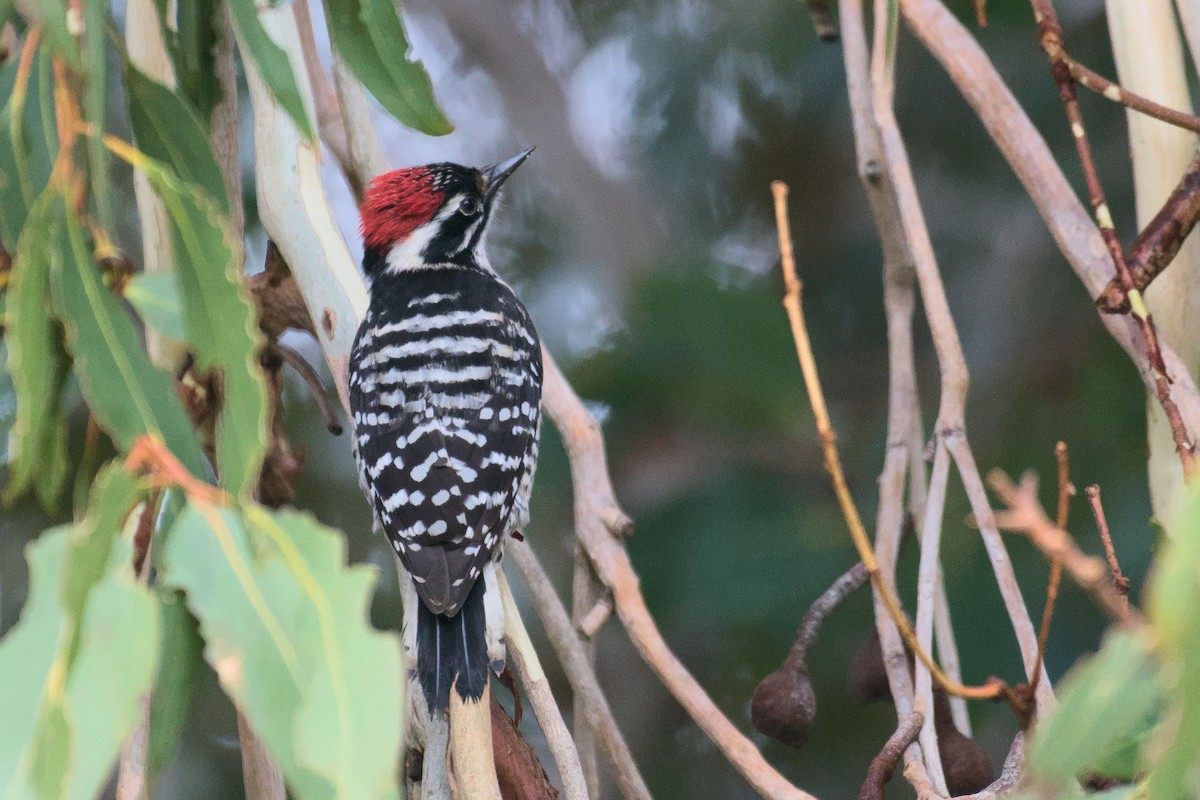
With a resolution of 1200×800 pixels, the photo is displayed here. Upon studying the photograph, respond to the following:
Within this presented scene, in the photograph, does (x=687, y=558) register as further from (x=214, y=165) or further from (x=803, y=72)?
(x=214, y=165)

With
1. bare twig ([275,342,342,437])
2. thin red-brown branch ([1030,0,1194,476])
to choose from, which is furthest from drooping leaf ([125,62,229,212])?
thin red-brown branch ([1030,0,1194,476])

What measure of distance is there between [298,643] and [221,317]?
0.36m

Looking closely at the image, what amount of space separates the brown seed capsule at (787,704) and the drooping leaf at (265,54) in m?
0.95

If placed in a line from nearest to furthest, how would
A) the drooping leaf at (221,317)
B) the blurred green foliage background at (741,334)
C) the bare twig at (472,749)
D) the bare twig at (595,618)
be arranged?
the drooping leaf at (221,317) < the bare twig at (472,749) < the bare twig at (595,618) < the blurred green foliage background at (741,334)

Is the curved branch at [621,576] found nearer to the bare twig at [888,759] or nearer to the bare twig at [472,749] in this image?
the bare twig at [888,759]

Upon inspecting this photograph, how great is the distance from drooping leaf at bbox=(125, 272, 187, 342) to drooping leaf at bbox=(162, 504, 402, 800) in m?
0.25

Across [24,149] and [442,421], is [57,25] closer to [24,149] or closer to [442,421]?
[24,149]

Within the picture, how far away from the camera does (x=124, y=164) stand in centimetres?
348

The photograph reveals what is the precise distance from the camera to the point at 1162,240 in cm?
170

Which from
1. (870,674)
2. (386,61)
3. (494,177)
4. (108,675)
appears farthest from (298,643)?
(494,177)

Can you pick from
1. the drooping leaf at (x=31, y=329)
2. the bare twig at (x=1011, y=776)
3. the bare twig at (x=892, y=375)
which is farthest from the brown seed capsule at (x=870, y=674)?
the drooping leaf at (x=31, y=329)

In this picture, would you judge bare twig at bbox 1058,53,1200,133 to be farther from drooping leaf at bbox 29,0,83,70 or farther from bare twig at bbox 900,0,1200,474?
drooping leaf at bbox 29,0,83,70

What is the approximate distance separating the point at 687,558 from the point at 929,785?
179cm

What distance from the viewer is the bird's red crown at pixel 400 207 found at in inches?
104
